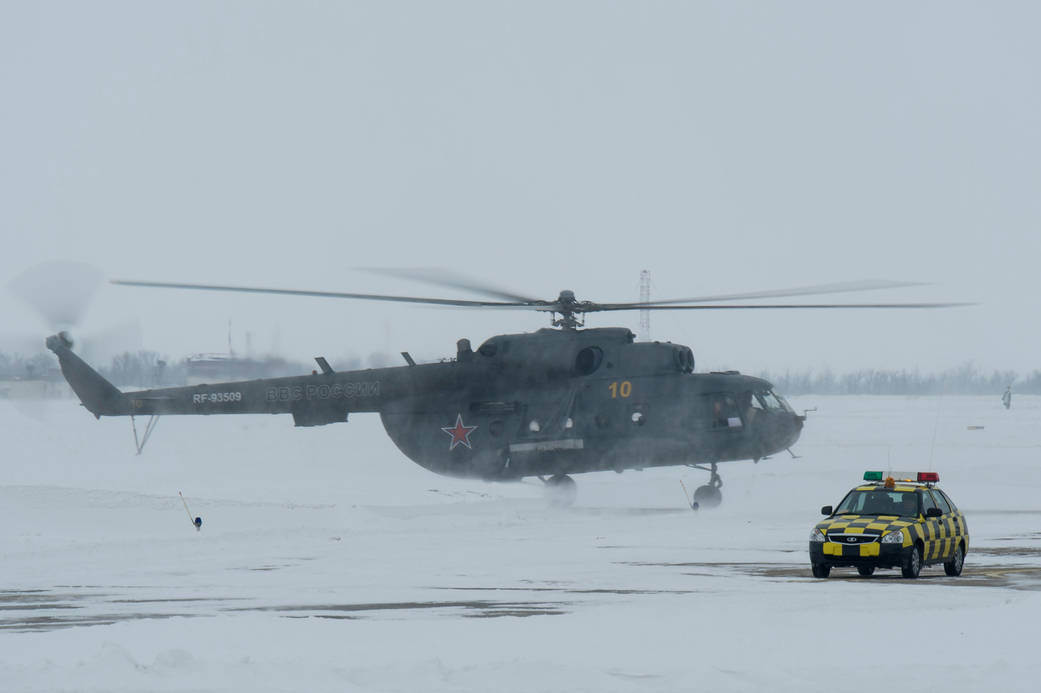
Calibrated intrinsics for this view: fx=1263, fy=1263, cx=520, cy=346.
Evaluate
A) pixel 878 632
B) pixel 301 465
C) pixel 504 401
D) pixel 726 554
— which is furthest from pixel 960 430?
pixel 878 632

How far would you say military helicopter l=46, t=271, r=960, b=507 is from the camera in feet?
83.3

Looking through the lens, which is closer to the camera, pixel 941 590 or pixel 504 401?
pixel 941 590

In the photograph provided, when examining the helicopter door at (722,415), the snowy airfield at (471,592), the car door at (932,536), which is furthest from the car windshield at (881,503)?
the helicopter door at (722,415)

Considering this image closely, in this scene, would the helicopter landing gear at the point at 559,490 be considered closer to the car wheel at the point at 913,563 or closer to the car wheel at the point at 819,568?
the car wheel at the point at 819,568

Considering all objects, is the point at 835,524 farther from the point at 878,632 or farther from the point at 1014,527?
the point at 1014,527

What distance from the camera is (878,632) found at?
429 inches

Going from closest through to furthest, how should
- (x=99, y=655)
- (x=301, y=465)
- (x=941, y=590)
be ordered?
(x=99, y=655)
(x=941, y=590)
(x=301, y=465)

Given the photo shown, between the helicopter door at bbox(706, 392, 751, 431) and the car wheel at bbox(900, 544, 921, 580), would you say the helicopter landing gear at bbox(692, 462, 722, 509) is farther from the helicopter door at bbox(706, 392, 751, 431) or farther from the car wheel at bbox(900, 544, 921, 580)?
the car wheel at bbox(900, 544, 921, 580)

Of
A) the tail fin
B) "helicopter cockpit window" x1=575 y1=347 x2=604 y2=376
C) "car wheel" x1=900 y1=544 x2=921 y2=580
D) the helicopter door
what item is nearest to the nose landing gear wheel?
the helicopter door

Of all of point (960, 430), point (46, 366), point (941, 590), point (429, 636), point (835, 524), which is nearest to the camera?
point (429, 636)

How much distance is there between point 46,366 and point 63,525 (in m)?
6.46

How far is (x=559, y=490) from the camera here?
89.8 feet

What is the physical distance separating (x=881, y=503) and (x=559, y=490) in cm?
1100

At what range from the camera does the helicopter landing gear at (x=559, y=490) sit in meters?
27.4
